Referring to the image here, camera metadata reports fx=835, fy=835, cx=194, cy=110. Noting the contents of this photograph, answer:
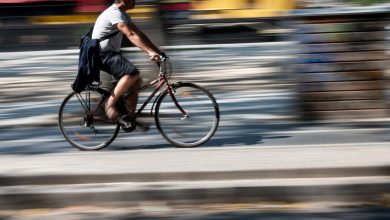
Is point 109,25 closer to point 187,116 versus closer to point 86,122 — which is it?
point 86,122

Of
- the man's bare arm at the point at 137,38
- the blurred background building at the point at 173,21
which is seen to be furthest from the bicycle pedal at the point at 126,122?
the blurred background building at the point at 173,21

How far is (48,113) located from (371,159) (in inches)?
219

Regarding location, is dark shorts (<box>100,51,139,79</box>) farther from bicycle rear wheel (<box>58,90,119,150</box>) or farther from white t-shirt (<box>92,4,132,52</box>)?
bicycle rear wheel (<box>58,90,119,150</box>)

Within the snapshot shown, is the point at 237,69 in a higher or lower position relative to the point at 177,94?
lower

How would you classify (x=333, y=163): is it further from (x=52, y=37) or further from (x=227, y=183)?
(x=52, y=37)

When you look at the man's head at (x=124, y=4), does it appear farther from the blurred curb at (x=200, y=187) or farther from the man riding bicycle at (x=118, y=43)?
the blurred curb at (x=200, y=187)

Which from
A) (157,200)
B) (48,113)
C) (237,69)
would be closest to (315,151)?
(157,200)

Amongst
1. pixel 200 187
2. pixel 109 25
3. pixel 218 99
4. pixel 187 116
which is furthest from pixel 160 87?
pixel 218 99

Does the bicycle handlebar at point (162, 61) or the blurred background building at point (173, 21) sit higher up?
the bicycle handlebar at point (162, 61)

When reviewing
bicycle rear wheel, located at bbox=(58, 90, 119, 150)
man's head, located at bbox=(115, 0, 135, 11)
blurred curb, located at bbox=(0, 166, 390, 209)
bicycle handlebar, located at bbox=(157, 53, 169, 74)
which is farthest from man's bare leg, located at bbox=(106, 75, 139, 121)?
blurred curb, located at bbox=(0, 166, 390, 209)

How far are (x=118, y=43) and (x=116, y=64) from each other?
22 centimetres

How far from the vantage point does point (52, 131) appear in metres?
9.67

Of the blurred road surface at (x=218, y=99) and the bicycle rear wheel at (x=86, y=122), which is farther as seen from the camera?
the blurred road surface at (x=218, y=99)

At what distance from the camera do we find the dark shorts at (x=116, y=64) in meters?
7.67
